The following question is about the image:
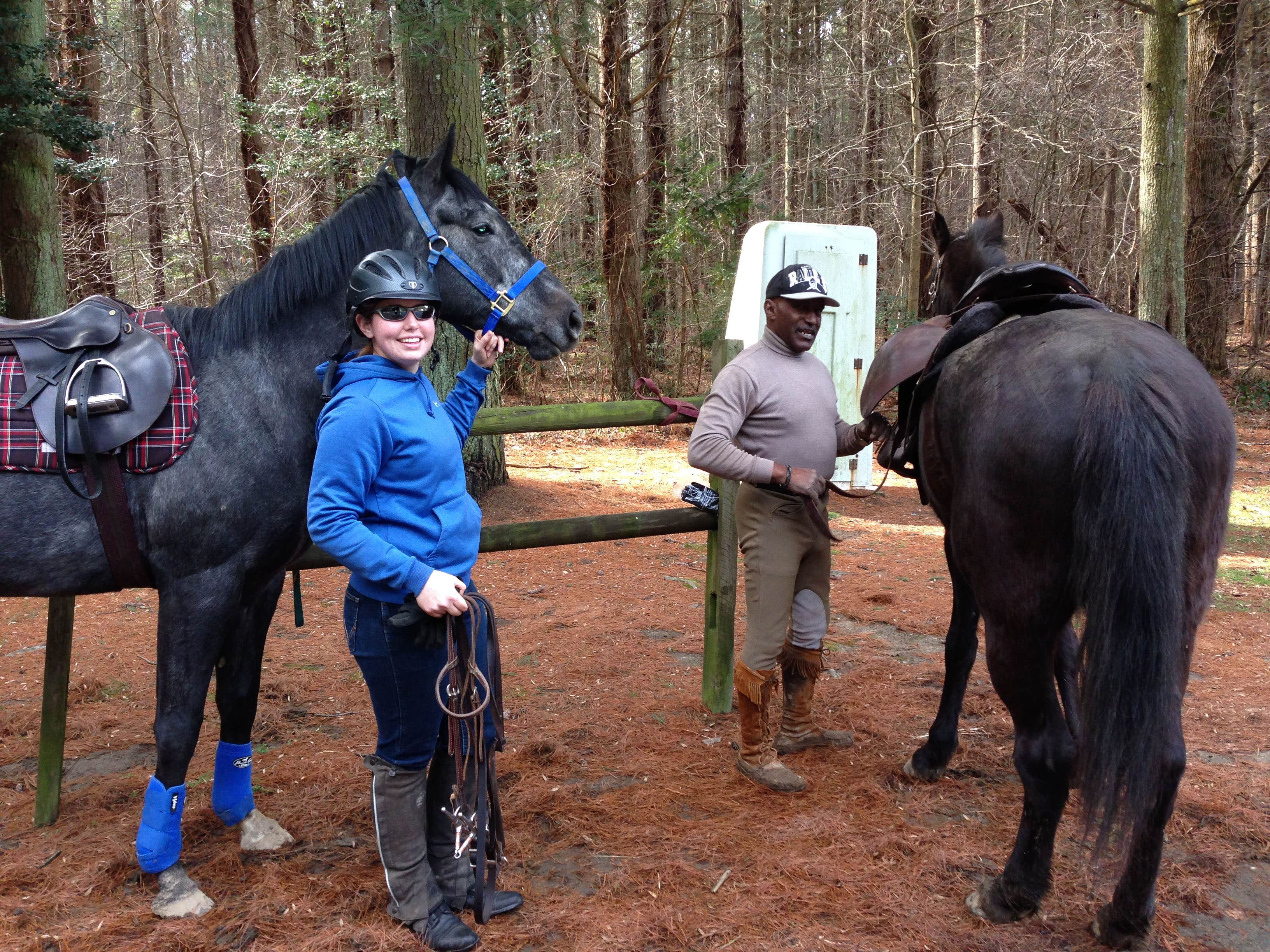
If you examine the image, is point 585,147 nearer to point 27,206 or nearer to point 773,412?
point 27,206

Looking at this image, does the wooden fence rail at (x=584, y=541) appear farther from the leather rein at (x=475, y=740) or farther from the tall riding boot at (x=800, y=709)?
the leather rein at (x=475, y=740)

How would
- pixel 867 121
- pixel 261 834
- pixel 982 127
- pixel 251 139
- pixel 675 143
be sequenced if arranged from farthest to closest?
pixel 867 121 → pixel 251 139 → pixel 982 127 → pixel 675 143 → pixel 261 834

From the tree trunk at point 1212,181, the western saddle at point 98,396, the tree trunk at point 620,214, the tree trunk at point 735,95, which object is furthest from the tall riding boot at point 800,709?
the tree trunk at point 1212,181

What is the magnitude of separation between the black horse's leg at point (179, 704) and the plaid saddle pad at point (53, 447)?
14.6 inches

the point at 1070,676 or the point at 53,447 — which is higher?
the point at 53,447

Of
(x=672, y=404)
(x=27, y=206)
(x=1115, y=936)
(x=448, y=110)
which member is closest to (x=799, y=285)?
(x=672, y=404)

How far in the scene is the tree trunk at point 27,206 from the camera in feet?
23.7

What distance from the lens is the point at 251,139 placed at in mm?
14719

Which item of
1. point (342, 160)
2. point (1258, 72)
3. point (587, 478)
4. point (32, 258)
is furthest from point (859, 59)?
point (32, 258)

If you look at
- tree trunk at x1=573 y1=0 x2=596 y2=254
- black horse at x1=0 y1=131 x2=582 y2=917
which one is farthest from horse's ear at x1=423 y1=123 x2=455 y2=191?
tree trunk at x1=573 y1=0 x2=596 y2=254

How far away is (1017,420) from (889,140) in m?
18.6

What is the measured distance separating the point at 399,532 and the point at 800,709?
217 centimetres

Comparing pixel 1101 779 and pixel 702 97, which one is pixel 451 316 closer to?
pixel 1101 779

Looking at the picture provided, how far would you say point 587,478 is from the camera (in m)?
9.46
